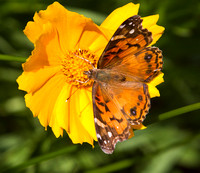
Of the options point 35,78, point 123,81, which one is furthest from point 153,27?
point 35,78

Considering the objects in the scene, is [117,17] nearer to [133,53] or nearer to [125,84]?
[133,53]

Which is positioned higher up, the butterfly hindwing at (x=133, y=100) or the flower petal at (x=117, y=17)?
the flower petal at (x=117, y=17)

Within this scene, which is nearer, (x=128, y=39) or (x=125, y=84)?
(x=128, y=39)

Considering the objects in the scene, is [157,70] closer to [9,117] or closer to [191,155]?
[191,155]

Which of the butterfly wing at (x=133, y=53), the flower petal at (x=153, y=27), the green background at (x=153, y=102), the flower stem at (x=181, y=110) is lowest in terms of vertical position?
the green background at (x=153, y=102)

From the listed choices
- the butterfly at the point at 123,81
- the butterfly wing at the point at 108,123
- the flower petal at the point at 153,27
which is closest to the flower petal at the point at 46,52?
the butterfly at the point at 123,81

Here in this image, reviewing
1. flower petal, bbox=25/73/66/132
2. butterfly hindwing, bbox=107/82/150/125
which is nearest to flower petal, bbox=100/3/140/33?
butterfly hindwing, bbox=107/82/150/125

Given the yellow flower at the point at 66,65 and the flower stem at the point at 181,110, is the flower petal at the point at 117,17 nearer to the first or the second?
the yellow flower at the point at 66,65

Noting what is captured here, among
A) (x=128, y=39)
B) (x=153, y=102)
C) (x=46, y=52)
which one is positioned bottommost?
(x=153, y=102)
